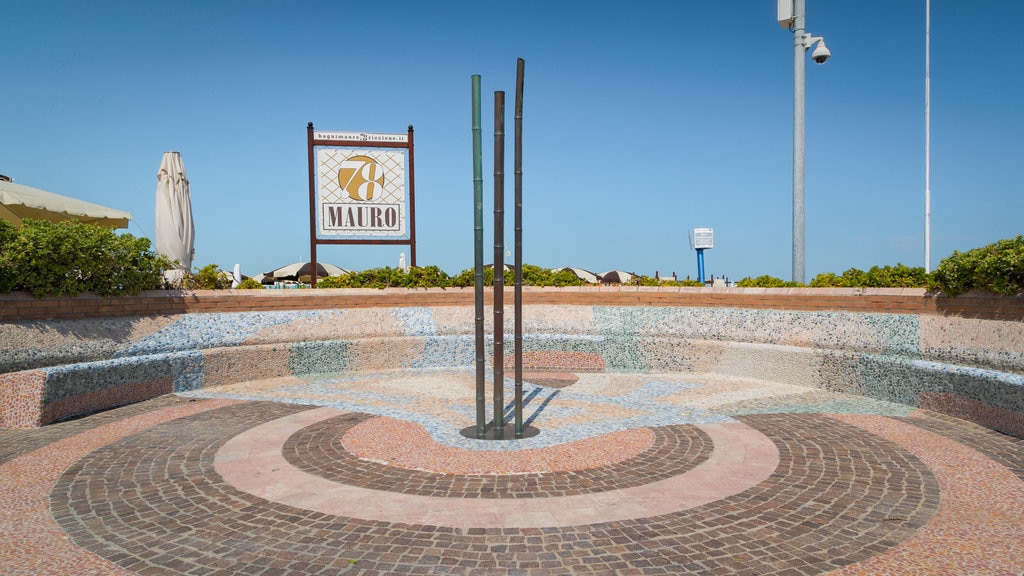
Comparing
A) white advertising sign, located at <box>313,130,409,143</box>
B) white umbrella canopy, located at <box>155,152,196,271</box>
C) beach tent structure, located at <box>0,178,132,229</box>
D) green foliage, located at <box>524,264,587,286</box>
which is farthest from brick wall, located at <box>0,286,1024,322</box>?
white advertising sign, located at <box>313,130,409,143</box>

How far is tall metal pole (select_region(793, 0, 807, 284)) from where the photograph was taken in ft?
38.6

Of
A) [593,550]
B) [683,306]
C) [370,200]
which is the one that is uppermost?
[370,200]

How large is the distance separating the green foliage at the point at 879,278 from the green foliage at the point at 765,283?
A: 573 mm

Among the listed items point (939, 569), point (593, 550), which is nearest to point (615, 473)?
point (593, 550)

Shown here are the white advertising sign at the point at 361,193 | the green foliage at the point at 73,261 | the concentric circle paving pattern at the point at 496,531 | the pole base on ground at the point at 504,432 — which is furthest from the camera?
the white advertising sign at the point at 361,193

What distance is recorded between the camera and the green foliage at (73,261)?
8281 millimetres

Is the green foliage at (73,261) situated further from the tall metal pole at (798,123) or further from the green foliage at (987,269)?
the green foliage at (987,269)

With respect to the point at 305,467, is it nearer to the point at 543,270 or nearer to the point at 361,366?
the point at 361,366

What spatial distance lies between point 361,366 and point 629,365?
5.31 metres

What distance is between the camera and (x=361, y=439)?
21.8 ft

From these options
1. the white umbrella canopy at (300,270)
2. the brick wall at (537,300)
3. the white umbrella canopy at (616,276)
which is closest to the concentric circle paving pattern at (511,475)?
the brick wall at (537,300)

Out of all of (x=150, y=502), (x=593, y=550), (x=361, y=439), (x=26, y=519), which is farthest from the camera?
(x=361, y=439)

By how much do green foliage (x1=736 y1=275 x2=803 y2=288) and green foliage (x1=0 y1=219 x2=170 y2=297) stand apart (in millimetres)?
11289

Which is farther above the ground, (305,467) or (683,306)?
(683,306)
